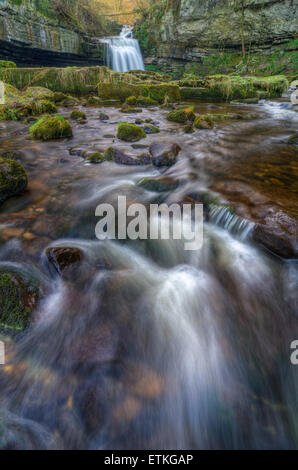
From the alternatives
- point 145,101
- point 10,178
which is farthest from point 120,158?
point 145,101

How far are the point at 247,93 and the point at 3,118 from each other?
12.6m

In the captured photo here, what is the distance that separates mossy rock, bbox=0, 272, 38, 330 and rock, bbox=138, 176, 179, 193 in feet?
7.79

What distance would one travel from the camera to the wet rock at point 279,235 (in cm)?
225

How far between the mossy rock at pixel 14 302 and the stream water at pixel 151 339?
9 cm

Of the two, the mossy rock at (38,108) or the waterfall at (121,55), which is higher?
the waterfall at (121,55)

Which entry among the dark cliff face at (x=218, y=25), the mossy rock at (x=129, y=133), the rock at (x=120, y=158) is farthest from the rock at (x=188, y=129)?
the dark cliff face at (x=218, y=25)

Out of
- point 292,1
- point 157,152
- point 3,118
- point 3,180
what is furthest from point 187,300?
point 292,1

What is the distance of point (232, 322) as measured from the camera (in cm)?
192

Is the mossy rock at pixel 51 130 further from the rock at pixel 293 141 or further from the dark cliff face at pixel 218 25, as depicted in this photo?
the dark cliff face at pixel 218 25

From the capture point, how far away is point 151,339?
182 cm

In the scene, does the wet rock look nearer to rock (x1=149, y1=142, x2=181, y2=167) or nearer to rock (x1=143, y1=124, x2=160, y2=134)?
rock (x1=149, y1=142, x2=181, y2=167)

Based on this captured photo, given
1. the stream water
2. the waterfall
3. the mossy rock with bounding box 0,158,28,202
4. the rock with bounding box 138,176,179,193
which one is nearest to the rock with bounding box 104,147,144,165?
the rock with bounding box 138,176,179,193

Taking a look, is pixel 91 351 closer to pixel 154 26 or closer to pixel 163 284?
pixel 163 284

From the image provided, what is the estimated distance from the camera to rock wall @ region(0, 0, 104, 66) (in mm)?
17359
